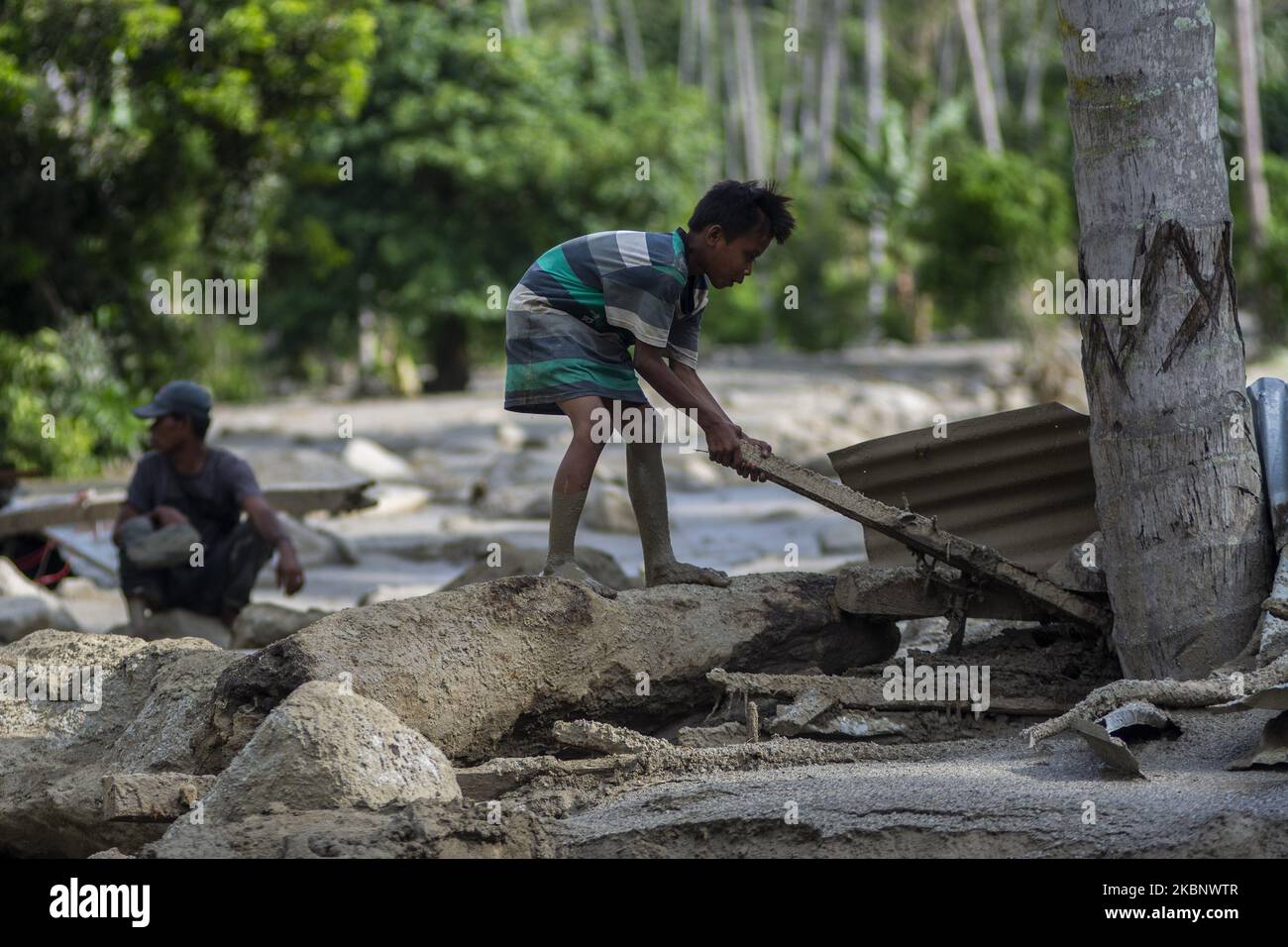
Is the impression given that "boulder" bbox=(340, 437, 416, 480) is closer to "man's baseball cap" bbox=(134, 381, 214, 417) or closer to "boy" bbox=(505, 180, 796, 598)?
"man's baseball cap" bbox=(134, 381, 214, 417)

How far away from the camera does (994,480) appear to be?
5.20 meters

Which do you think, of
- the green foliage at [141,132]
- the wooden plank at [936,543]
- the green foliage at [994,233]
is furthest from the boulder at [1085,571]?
the green foliage at [994,233]

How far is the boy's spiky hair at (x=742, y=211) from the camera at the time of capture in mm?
4922

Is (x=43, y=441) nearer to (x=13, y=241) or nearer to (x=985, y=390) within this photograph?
(x=13, y=241)

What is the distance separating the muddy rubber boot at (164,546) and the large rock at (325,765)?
9.93 feet

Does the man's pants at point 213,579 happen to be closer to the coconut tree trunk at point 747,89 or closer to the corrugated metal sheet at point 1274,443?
the corrugated metal sheet at point 1274,443

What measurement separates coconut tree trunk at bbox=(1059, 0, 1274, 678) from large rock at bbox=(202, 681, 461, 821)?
6.92ft

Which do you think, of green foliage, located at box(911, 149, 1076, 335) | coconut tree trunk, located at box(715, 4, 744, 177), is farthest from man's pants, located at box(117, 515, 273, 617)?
coconut tree trunk, located at box(715, 4, 744, 177)

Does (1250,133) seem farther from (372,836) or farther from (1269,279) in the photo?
(372,836)

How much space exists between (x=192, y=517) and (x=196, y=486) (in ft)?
0.54

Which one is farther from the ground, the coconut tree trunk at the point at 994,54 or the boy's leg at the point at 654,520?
the coconut tree trunk at the point at 994,54

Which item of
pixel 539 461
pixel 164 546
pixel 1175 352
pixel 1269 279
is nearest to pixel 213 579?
pixel 164 546

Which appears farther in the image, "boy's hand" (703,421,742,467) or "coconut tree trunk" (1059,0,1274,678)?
"boy's hand" (703,421,742,467)

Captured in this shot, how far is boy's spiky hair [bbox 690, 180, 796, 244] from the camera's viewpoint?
16.1ft
